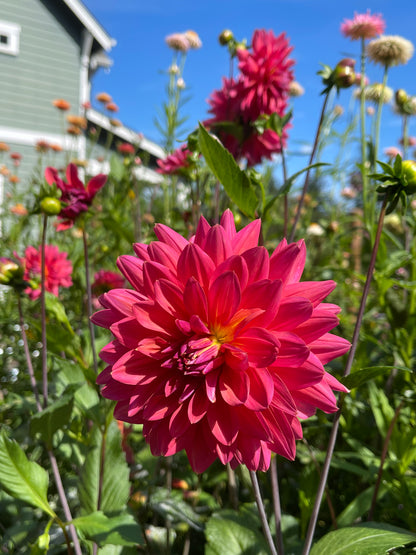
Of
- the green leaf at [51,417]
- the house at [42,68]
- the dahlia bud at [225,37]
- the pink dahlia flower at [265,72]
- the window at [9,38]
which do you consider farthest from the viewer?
the house at [42,68]

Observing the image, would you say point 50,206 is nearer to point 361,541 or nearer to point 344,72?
point 344,72

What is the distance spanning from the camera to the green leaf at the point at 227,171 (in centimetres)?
86

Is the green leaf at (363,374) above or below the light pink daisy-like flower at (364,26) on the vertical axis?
below

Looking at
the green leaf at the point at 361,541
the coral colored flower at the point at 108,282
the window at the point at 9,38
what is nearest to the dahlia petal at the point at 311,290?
the green leaf at the point at 361,541

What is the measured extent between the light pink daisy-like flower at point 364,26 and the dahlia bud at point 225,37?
2.73ft

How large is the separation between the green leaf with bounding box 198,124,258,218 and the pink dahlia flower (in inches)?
24.9

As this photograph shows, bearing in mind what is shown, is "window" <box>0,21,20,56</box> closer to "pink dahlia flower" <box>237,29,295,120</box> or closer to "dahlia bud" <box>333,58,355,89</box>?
"pink dahlia flower" <box>237,29,295,120</box>

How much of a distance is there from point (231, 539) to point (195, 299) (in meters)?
0.69

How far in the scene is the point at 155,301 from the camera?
0.70 metres

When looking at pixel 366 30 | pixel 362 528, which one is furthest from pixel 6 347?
pixel 366 30

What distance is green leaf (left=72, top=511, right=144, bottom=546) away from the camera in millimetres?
873

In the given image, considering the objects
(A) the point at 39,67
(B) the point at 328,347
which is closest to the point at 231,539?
(B) the point at 328,347

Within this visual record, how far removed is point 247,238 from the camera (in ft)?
2.33

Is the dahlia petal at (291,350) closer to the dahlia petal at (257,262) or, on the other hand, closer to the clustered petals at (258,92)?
the dahlia petal at (257,262)
